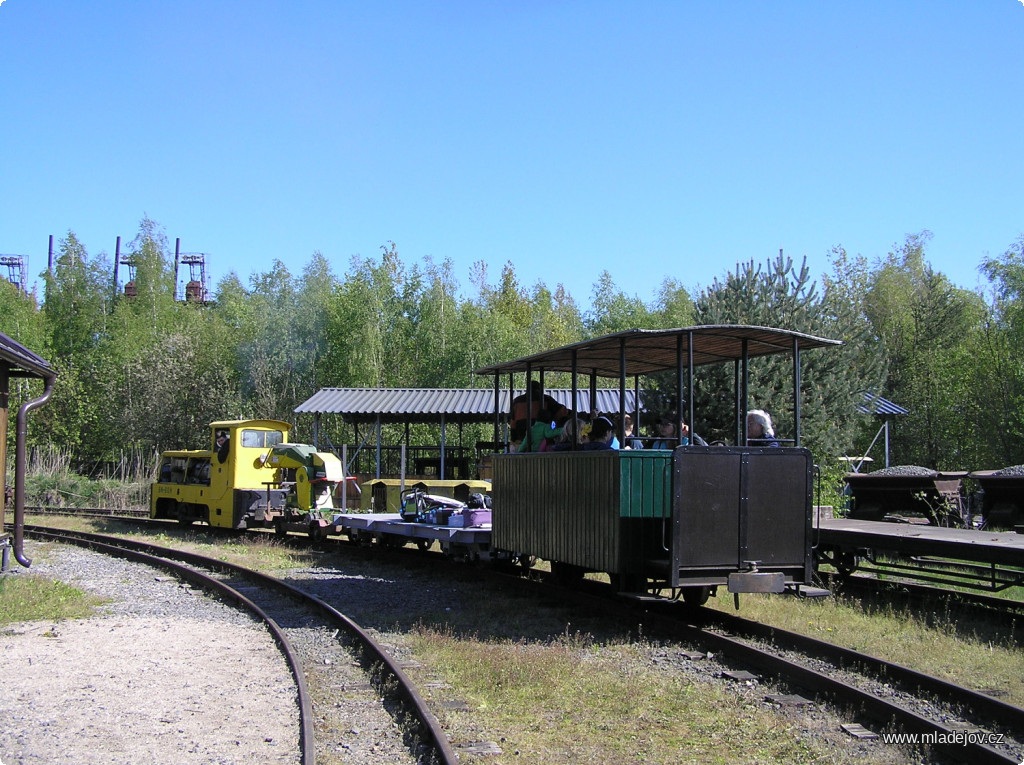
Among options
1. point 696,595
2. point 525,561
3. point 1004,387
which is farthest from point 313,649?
point 1004,387

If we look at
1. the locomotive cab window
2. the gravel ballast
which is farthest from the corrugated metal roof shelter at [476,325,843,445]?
the locomotive cab window

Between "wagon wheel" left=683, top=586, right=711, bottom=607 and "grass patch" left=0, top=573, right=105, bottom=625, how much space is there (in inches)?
272

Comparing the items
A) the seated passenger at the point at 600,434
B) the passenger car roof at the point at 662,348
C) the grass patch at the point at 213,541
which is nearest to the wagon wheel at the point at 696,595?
the seated passenger at the point at 600,434

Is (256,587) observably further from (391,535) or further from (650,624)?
(650,624)

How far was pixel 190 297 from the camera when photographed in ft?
227

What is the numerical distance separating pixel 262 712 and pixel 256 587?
267 inches

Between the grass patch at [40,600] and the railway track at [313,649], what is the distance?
66.7 inches

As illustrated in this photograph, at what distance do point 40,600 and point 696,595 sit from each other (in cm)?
809

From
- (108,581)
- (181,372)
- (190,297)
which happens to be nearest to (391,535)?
(108,581)

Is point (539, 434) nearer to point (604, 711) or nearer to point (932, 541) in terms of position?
point (932, 541)

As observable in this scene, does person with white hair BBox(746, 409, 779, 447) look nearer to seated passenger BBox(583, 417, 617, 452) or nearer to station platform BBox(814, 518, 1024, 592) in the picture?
station platform BBox(814, 518, 1024, 592)

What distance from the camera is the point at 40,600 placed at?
11461mm

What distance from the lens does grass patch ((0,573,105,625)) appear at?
10.5 metres

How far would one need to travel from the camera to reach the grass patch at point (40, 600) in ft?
34.6
